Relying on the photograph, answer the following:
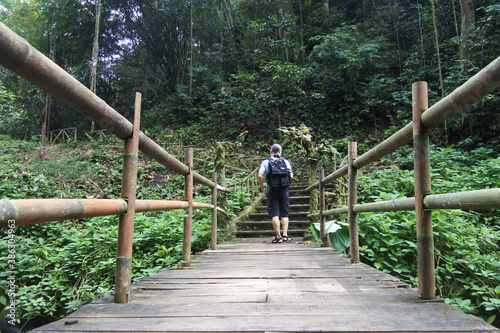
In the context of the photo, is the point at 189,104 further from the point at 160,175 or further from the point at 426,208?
Result: the point at 426,208

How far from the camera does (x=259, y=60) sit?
48.0ft

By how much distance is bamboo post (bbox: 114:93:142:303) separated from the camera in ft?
4.83

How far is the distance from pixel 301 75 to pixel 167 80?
10321mm

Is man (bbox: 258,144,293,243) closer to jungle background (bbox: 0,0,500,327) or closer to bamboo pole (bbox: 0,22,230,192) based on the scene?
jungle background (bbox: 0,0,500,327)

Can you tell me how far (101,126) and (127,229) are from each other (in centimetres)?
53

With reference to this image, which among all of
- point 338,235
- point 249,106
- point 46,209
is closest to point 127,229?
point 46,209

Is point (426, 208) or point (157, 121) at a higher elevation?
point (157, 121)

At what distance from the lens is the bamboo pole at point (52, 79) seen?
2.72 ft

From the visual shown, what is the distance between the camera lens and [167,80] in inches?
805

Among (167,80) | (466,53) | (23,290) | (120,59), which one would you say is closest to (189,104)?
(167,80)

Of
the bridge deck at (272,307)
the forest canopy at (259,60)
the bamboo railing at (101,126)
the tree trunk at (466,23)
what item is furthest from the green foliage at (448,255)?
the tree trunk at (466,23)

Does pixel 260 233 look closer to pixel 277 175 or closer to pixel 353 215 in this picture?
pixel 277 175

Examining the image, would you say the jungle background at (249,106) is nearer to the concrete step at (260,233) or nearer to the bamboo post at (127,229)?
the concrete step at (260,233)

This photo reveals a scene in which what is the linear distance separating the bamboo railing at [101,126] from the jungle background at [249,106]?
6.69 ft
